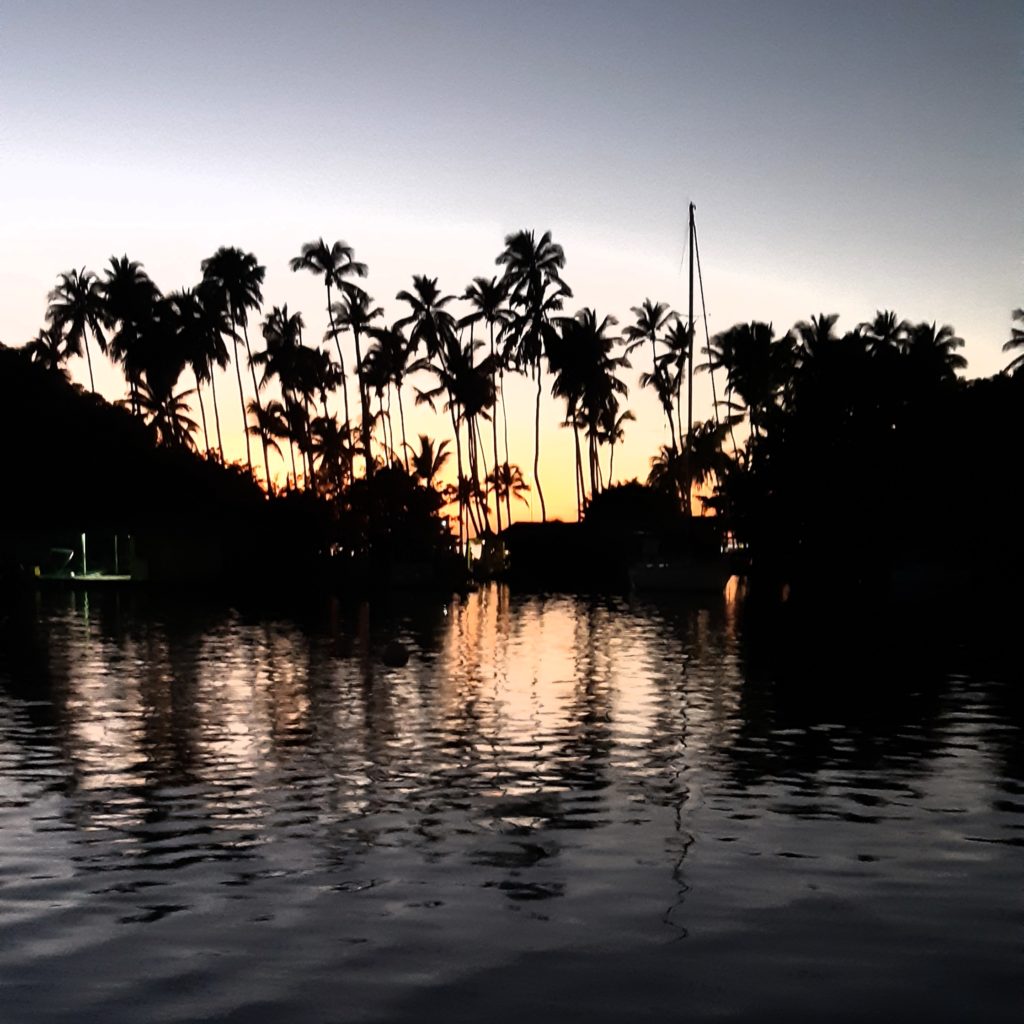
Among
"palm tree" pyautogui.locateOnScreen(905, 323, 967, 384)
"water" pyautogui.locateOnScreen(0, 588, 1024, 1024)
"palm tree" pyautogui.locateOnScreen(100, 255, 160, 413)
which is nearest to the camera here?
"water" pyautogui.locateOnScreen(0, 588, 1024, 1024)

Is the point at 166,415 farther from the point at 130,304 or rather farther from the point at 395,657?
the point at 395,657

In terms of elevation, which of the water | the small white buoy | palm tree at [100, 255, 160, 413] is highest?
palm tree at [100, 255, 160, 413]

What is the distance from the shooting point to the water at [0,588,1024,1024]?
27.4 feet

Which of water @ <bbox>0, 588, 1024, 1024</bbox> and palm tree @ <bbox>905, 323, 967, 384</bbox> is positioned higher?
palm tree @ <bbox>905, 323, 967, 384</bbox>

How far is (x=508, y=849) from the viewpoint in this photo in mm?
12328

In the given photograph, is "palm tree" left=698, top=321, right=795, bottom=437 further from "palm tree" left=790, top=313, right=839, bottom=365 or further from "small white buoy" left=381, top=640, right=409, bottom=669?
"small white buoy" left=381, top=640, right=409, bottom=669

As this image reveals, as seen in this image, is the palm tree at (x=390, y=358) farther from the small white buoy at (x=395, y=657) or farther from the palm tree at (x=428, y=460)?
the small white buoy at (x=395, y=657)

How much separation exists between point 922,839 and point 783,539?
61.2 metres

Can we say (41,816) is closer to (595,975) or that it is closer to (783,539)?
(595,975)

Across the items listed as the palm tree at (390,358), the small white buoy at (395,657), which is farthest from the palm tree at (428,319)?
the small white buoy at (395,657)

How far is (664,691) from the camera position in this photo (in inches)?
1008


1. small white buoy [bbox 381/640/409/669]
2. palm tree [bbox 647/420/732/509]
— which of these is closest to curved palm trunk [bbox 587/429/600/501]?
palm tree [bbox 647/420/732/509]

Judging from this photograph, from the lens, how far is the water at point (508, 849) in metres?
8.36

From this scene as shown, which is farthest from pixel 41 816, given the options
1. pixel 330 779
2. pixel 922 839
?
pixel 922 839
